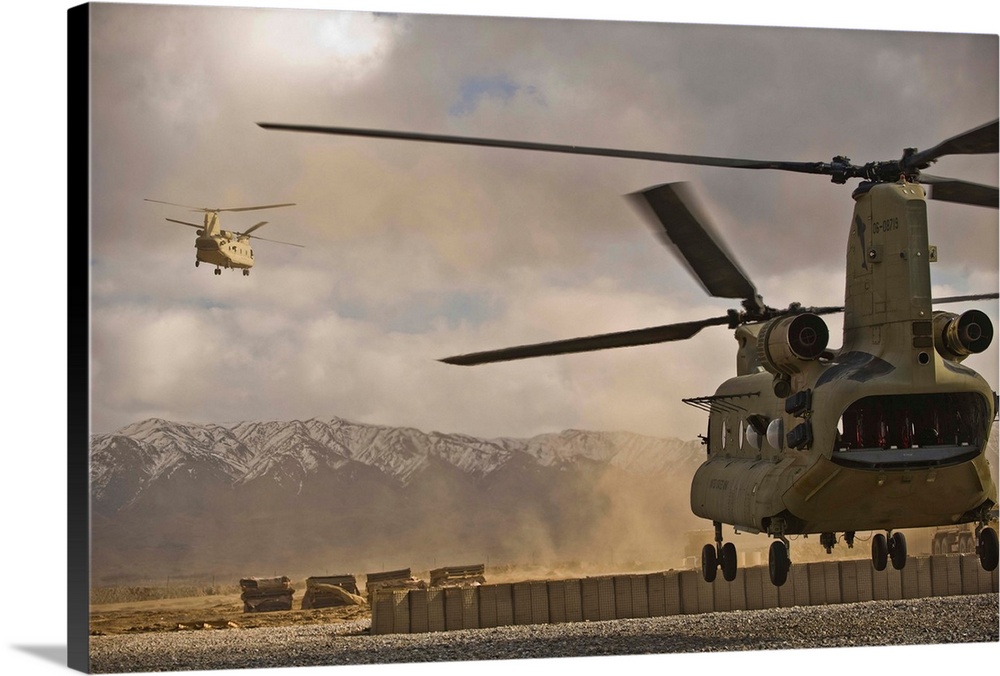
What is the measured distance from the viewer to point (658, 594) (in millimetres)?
12695

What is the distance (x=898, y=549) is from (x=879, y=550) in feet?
0.59

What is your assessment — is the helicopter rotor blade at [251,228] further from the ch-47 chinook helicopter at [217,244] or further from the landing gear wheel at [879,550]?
the landing gear wheel at [879,550]

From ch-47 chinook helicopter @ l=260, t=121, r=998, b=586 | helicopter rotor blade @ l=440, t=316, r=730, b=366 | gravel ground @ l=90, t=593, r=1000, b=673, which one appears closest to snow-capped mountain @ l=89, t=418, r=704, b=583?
gravel ground @ l=90, t=593, r=1000, b=673

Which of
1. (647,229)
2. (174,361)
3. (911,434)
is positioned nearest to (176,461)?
(174,361)

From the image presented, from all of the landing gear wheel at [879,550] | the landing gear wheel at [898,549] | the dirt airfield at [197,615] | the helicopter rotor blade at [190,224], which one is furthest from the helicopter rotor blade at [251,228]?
the landing gear wheel at [898,549]

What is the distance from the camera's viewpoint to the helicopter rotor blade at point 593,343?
39.0ft

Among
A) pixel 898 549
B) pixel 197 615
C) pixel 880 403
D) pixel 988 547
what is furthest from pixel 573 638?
pixel 988 547

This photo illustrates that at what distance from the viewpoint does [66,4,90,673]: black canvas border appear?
10680 mm

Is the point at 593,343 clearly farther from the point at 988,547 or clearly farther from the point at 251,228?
the point at 988,547

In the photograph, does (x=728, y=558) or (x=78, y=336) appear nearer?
(x=78, y=336)

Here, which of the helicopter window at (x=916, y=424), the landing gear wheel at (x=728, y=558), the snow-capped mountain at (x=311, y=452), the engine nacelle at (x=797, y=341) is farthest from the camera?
the landing gear wheel at (x=728, y=558)

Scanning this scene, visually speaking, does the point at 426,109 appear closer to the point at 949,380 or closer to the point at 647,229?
the point at 647,229

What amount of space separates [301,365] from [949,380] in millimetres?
5653

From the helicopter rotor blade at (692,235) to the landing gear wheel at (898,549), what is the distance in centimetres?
269
